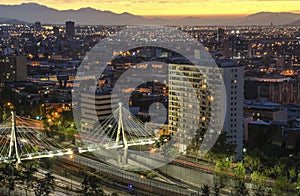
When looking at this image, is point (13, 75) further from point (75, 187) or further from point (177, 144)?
point (75, 187)

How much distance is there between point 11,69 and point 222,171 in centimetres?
1507

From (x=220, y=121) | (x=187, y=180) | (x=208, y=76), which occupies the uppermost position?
(x=208, y=76)

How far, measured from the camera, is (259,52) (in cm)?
3809

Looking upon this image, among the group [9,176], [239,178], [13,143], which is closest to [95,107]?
[13,143]

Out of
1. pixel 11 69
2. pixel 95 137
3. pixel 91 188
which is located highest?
pixel 11 69

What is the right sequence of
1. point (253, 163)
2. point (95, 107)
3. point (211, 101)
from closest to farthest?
1. point (253, 163)
2. point (211, 101)
3. point (95, 107)

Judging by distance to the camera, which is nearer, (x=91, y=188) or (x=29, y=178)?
(x=91, y=188)

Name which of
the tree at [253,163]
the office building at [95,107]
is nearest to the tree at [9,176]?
the tree at [253,163]

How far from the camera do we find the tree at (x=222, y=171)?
8384mm

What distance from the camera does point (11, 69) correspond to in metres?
21.9

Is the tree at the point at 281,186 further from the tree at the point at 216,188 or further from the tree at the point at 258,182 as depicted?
the tree at the point at 216,188

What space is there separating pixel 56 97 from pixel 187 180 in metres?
7.53

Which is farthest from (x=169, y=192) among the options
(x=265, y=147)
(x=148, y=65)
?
(x=148, y=65)

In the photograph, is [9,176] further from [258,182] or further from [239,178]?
[258,182]
